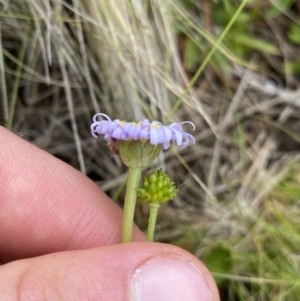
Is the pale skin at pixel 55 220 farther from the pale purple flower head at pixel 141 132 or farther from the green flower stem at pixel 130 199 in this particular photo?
the pale purple flower head at pixel 141 132

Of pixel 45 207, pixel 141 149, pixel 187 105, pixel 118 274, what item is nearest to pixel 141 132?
pixel 141 149

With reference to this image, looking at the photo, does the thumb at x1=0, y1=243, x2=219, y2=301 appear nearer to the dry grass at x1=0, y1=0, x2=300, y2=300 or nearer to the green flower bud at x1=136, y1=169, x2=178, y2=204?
the green flower bud at x1=136, y1=169, x2=178, y2=204

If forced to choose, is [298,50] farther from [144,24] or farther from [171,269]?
[171,269]

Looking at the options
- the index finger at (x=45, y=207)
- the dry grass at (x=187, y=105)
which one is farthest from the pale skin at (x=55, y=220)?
the dry grass at (x=187, y=105)

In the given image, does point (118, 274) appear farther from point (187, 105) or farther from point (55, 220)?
point (187, 105)

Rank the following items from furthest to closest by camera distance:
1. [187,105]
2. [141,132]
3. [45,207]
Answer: [187,105]
[45,207]
[141,132]

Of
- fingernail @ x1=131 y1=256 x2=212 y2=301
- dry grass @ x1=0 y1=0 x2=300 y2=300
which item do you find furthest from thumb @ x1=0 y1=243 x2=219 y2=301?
dry grass @ x1=0 y1=0 x2=300 y2=300

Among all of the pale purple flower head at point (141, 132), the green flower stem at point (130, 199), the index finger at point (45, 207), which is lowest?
the index finger at point (45, 207)

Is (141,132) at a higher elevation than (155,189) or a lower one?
higher
